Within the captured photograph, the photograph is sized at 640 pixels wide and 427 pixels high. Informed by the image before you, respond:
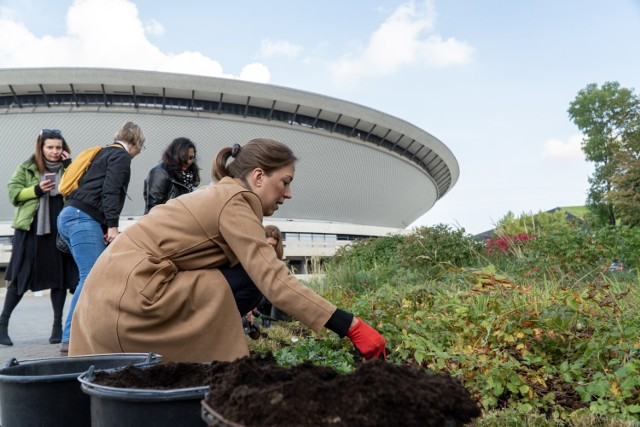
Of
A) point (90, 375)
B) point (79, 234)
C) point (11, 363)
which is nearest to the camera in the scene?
point (90, 375)

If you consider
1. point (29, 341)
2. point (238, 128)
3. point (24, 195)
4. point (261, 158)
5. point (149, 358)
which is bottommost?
point (29, 341)

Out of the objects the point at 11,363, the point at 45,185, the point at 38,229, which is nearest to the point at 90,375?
the point at 11,363

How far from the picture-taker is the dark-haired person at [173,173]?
4980 mm

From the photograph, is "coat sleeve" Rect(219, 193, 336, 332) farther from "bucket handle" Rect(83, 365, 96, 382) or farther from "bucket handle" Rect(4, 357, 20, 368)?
"bucket handle" Rect(4, 357, 20, 368)

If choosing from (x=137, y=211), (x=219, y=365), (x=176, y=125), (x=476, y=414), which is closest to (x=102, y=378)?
(x=219, y=365)

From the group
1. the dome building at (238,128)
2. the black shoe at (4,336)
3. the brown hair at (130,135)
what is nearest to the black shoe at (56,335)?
the black shoe at (4,336)

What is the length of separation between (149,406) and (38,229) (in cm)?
479

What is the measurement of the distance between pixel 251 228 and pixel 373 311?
207 cm

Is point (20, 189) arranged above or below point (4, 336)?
above

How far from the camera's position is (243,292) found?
3.04 metres

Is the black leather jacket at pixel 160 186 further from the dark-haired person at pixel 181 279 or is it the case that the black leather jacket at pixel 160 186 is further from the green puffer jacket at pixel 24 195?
the dark-haired person at pixel 181 279

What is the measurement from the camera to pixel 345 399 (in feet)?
3.74

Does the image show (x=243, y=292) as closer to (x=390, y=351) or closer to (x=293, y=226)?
(x=390, y=351)

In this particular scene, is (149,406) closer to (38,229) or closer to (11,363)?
(11,363)
